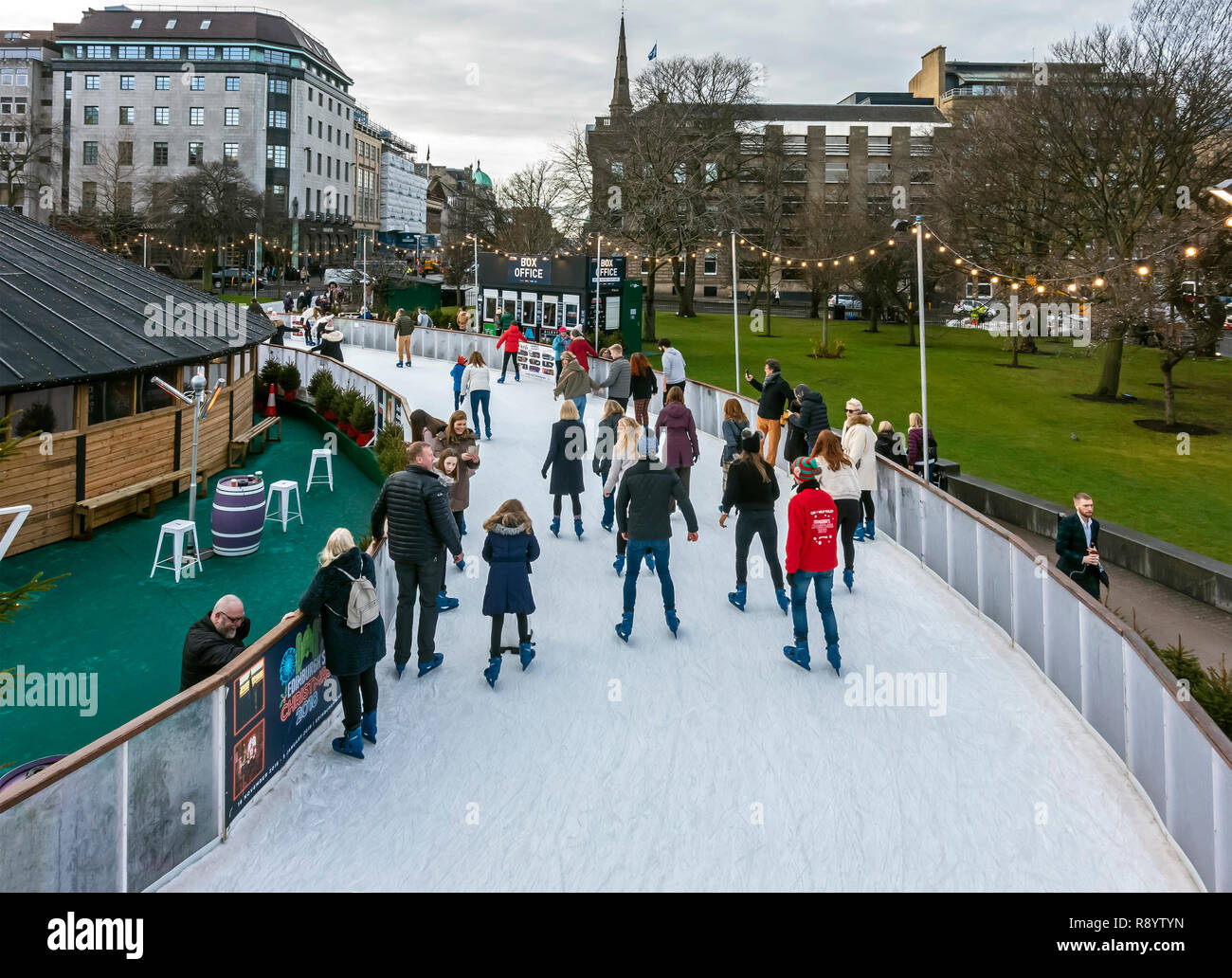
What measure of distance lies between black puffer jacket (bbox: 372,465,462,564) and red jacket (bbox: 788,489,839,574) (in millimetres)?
2701

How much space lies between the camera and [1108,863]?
20.0 ft

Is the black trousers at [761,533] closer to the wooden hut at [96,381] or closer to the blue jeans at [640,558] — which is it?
the blue jeans at [640,558]

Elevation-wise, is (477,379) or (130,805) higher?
(477,379)

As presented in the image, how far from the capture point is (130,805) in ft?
17.6

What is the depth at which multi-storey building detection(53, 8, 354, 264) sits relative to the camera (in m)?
75.5

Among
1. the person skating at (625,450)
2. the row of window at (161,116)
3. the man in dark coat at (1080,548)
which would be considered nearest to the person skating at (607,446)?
the person skating at (625,450)

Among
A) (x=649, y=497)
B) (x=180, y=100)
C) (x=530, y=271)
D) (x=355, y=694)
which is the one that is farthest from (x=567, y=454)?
(x=180, y=100)

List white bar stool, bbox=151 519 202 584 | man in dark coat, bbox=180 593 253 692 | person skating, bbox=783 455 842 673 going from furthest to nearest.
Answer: white bar stool, bbox=151 519 202 584 → person skating, bbox=783 455 842 673 → man in dark coat, bbox=180 593 253 692

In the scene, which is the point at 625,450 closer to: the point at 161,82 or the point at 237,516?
the point at 237,516

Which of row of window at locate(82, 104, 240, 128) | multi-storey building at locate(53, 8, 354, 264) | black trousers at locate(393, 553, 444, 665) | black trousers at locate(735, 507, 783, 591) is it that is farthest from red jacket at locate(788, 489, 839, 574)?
row of window at locate(82, 104, 240, 128)

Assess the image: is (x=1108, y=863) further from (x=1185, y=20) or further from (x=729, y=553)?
(x=1185, y=20)

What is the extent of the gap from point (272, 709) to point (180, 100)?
81348mm

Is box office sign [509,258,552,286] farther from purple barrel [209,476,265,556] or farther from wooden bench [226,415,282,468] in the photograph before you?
purple barrel [209,476,265,556]

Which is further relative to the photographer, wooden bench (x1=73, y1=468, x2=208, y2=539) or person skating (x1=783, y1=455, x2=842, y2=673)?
wooden bench (x1=73, y1=468, x2=208, y2=539)
